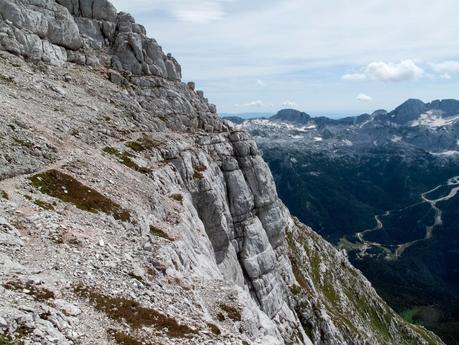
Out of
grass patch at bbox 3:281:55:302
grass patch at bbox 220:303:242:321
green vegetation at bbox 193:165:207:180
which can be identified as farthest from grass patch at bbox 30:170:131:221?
green vegetation at bbox 193:165:207:180

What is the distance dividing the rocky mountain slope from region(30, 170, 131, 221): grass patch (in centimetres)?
16

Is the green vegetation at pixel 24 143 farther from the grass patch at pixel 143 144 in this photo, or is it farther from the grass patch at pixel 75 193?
the grass patch at pixel 143 144

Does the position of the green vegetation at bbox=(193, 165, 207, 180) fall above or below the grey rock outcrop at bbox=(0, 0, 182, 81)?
below

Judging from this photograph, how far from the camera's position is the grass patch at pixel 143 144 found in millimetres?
57094

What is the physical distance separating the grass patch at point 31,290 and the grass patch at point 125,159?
29209mm

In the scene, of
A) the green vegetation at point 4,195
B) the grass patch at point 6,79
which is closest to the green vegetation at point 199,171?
the grass patch at point 6,79

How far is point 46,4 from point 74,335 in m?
70.5

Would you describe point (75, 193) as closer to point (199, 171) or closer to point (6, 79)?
point (6, 79)

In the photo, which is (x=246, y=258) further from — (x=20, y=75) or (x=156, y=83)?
(x=20, y=75)

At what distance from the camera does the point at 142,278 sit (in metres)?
28.8

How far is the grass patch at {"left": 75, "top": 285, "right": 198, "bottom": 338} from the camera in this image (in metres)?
23.7

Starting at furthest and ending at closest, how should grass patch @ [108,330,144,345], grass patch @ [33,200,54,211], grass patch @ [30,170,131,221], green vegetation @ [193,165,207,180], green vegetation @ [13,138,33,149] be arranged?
green vegetation @ [193,165,207,180]
green vegetation @ [13,138,33,149]
grass patch @ [30,170,131,221]
grass patch @ [33,200,54,211]
grass patch @ [108,330,144,345]

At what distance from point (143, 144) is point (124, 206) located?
22.0 meters

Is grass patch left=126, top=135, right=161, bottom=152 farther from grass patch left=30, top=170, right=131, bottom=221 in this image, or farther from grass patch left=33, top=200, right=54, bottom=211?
grass patch left=33, top=200, right=54, bottom=211
